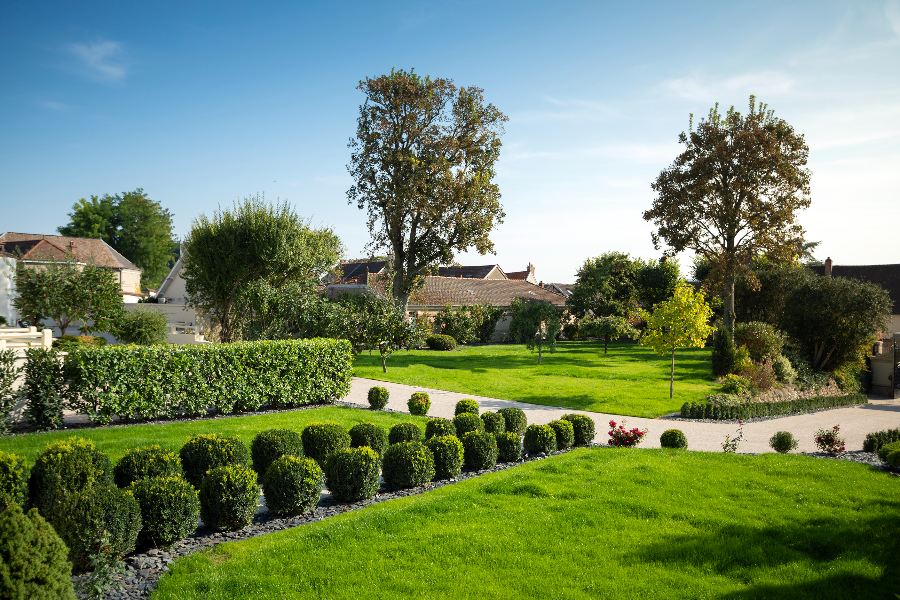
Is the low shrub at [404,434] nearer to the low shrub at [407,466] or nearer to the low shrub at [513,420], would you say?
the low shrub at [407,466]

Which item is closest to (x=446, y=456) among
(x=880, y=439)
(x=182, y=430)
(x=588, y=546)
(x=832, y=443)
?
(x=588, y=546)

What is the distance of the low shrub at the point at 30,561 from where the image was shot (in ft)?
12.8

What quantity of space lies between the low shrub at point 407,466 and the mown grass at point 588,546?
0.43 meters

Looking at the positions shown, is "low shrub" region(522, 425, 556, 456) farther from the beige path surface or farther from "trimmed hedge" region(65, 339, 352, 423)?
"trimmed hedge" region(65, 339, 352, 423)

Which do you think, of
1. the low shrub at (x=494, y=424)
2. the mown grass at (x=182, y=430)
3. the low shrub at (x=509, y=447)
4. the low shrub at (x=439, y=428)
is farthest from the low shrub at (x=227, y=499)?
the low shrub at (x=494, y=424)

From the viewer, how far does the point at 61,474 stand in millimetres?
6848

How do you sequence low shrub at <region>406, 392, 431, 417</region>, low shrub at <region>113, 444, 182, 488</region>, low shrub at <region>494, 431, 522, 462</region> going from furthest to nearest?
1. low shrub at <region>406, 392, 431, 417</region>
2. low shrub at <region>494, 431, 522, 462</region>
3. low shrub at <region>113, 444, 182, 488</region>

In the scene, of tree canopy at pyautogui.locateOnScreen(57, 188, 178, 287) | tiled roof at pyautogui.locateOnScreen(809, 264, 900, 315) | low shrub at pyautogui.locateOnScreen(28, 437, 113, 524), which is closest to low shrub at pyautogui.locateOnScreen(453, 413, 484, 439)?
low shrub at pyautogui.locateOnScreen(28, 437, 113, 524)

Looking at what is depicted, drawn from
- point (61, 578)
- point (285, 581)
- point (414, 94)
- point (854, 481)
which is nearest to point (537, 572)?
point (285, 581)

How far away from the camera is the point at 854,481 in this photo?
8828mm

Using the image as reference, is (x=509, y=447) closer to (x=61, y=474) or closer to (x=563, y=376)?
(x=61, y=474)

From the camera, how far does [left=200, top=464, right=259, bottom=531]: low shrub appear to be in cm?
678

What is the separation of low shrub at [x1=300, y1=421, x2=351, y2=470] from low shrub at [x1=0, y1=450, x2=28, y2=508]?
4.11 meters

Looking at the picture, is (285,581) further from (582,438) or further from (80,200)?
(80,200)
